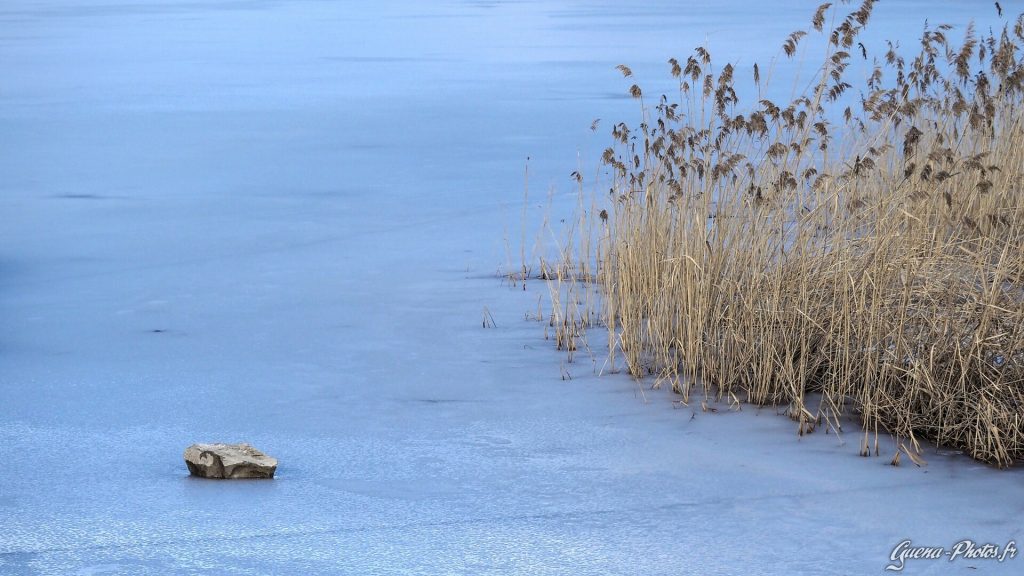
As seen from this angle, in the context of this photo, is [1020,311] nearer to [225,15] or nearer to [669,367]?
[669,367]

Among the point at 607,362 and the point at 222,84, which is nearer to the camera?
the point at 607,362

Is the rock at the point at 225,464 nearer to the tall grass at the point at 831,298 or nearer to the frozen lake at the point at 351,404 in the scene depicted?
the frozen lake at the point at 351,404

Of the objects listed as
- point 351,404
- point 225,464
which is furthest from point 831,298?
point 225,464

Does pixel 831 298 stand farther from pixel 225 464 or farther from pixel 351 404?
pixel 225 464

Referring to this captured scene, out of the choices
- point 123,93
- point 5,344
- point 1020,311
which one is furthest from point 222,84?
point 1020,311

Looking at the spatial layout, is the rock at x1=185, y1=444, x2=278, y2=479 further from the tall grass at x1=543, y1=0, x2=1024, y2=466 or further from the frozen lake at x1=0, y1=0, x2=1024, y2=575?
the tall grass at x1=543, y1=0, x2=1024, y2=466

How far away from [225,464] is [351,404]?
0.68 meters

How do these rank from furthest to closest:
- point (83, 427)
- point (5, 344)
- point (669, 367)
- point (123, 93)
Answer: point (123, 93), point (5, 344), point (669, 367), point (83, 427)

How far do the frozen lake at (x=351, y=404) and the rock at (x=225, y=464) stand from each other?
→ 0.05 m

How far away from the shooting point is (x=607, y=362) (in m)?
4.15

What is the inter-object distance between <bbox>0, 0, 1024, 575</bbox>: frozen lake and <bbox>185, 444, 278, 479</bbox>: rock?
0.05 m

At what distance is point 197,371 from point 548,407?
43.4 inches

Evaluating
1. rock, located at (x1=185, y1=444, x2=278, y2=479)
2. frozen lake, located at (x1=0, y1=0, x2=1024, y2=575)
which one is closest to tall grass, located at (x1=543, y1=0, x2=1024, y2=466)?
frozen lake, located at (x1=0, y1=0, x2=1024, y2=575)

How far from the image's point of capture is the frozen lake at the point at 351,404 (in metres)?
2.80
